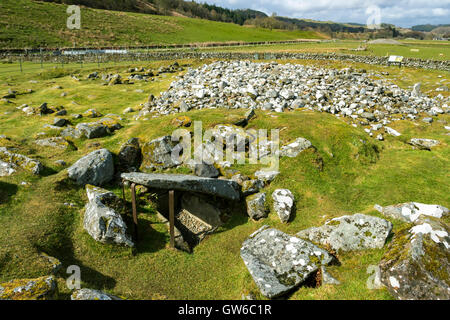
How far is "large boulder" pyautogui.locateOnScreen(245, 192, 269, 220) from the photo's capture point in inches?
513

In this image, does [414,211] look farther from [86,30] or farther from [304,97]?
[86,30]

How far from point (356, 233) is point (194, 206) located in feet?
24.4

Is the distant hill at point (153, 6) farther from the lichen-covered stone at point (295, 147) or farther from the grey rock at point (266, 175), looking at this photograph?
the grey rock at point (266, 175)

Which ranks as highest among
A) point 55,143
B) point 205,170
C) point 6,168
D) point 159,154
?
point 55,143

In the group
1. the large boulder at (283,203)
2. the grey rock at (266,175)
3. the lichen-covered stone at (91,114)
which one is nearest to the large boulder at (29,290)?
the large boulder at (283,203)

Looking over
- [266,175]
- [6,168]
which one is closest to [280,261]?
[266,175]

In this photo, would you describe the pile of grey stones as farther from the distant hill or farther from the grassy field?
the distant hill

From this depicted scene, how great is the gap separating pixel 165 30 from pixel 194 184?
112 m

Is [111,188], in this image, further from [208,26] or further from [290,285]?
[208,26]

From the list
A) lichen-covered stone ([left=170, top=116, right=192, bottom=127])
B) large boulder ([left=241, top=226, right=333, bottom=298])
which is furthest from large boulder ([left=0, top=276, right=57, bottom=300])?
lichen-covered stone ([left=170, top=116, right=192, bottom=127])

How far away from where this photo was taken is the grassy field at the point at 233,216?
9219mm

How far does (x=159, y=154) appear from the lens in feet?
53.5

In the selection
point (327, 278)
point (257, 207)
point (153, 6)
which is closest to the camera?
point (327, 278)

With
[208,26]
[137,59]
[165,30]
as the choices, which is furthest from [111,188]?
[208,26]
